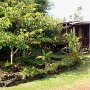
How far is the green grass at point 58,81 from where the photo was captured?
1387 cm

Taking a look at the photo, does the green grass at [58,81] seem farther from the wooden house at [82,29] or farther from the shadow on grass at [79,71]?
the wooden house at [82,29]

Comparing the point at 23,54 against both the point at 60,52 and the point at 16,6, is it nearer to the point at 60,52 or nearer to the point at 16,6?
the point at 16,6

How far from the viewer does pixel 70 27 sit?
97.1 feet

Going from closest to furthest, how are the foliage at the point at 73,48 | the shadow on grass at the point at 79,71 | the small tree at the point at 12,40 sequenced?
the small tree at the point at 12,40
the shadow on grass at the point at 79,71
the foliage at the point at 73,48

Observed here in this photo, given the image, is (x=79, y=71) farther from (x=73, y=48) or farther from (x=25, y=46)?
(x=25, y=46)

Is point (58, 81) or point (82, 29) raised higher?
point (82, 29)

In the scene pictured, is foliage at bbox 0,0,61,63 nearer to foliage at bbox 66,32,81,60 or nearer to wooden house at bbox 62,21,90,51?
foliage at bbox 66,32,81,60

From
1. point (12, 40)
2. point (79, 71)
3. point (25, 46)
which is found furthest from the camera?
point (79, 71)

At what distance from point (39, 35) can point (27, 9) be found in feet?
6.28

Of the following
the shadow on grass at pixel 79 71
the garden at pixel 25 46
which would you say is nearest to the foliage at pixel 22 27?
the garden at pixel 25 46

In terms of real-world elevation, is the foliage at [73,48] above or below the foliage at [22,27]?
below

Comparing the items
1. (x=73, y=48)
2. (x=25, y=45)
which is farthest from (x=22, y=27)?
(x=73, y=48)

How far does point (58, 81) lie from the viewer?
15047mm

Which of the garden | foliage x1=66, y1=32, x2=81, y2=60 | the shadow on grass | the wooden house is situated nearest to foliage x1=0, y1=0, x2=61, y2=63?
the garden
